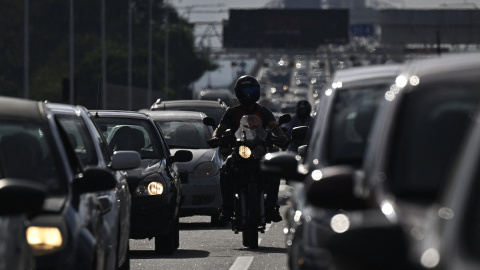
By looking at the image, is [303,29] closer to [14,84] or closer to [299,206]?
[14,84]

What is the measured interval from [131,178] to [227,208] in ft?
4.06

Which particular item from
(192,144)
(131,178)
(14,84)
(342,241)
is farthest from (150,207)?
(14,84)

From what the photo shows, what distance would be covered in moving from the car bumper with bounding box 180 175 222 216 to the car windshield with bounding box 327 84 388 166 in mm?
11385

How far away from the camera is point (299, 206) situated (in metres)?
7.70

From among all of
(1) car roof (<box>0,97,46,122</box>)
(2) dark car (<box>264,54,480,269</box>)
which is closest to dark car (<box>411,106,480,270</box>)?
(2) dark car (<box>264,54,480,269</box>)

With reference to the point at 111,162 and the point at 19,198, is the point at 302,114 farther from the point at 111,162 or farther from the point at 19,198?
the point at 19,198

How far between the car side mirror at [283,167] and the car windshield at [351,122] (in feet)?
0.73

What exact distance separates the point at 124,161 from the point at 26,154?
2087 mm

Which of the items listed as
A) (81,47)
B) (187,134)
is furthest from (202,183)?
(81,47)

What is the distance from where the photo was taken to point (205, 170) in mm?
19406

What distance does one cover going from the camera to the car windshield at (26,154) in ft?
25.8

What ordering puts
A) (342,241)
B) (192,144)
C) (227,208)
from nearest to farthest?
(342,241) → (227,208) → (192,144)

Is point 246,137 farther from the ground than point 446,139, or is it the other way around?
point 446,139

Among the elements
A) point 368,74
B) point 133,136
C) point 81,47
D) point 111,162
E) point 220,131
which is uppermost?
point 368,74
